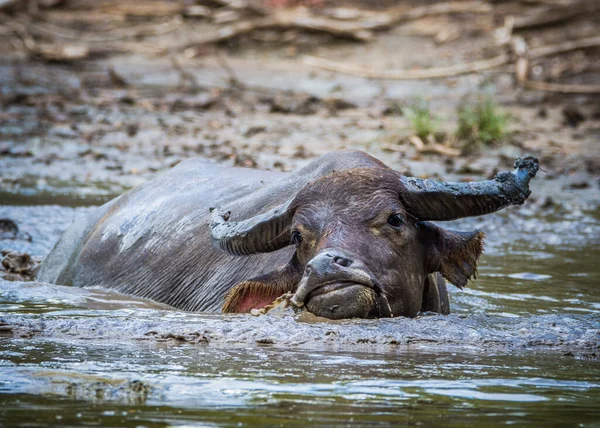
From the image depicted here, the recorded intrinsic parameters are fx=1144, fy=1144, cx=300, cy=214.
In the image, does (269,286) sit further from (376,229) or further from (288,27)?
(288,27)

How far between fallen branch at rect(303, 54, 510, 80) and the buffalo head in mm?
12220

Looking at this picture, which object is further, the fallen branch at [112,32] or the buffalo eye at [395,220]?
the fallen branch at [112,32]

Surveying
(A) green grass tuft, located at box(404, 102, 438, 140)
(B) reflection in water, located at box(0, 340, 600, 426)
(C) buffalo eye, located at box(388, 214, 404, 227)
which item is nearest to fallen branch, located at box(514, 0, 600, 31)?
(A) green grass tuft, located at box(404, 102, 438, 140)

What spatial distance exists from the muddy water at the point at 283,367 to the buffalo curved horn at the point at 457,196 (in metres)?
0.65

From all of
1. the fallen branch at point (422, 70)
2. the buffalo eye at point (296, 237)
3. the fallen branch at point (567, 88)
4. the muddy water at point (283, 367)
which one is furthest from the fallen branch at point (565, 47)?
the buffalo eye at point (296, 237)

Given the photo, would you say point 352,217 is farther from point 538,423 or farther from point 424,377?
point 538,423

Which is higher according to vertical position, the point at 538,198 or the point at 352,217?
the point at 352,217

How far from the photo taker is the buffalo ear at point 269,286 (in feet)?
22.4

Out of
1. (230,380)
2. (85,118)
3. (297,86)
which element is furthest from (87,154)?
(230,380)

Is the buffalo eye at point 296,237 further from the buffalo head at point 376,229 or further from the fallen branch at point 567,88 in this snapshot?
the fallen branch at point 567,88

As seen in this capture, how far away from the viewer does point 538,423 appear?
4.39 metres

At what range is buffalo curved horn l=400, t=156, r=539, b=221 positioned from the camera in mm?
6871

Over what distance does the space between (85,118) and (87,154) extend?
2.38 metres

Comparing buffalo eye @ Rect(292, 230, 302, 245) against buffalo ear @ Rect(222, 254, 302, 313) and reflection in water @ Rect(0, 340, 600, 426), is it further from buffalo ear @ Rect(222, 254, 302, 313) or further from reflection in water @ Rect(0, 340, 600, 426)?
reflection in water @ Rect(0, 340, 600, 426)
